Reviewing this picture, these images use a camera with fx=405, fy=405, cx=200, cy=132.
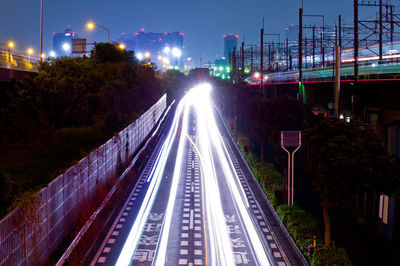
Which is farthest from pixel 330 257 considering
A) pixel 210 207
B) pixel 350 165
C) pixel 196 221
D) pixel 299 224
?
pixel 210 207

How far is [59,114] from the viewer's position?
3428cm

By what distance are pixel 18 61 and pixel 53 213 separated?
74.7 feet

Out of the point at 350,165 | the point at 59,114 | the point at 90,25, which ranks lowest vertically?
the point at 350,165

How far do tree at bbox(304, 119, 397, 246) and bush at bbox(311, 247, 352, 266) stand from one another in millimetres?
1657

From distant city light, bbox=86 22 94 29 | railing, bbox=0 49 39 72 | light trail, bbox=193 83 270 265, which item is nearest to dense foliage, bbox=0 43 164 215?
railing, bbox=0 49 39 72

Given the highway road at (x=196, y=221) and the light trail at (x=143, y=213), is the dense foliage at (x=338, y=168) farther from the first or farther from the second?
the light trail at (x=143, y=213)

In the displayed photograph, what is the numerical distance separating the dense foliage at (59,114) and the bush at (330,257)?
10.4m

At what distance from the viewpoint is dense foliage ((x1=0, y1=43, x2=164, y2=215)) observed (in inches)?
791

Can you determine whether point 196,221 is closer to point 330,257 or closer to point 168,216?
point 168,216

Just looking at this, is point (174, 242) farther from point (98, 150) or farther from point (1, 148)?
point (1, 148)

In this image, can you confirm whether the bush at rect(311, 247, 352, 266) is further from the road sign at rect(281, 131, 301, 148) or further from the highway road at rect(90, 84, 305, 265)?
the road sign at rect(281, 131, 301, 148)

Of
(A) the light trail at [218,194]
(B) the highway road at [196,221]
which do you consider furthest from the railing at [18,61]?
(A) the light trail at [218,194]

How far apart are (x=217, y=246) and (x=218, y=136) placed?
32.0m

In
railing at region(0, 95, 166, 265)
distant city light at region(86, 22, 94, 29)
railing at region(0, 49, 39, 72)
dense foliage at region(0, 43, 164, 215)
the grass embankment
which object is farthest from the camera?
distant city light at region(86, 22, 94, 29)
